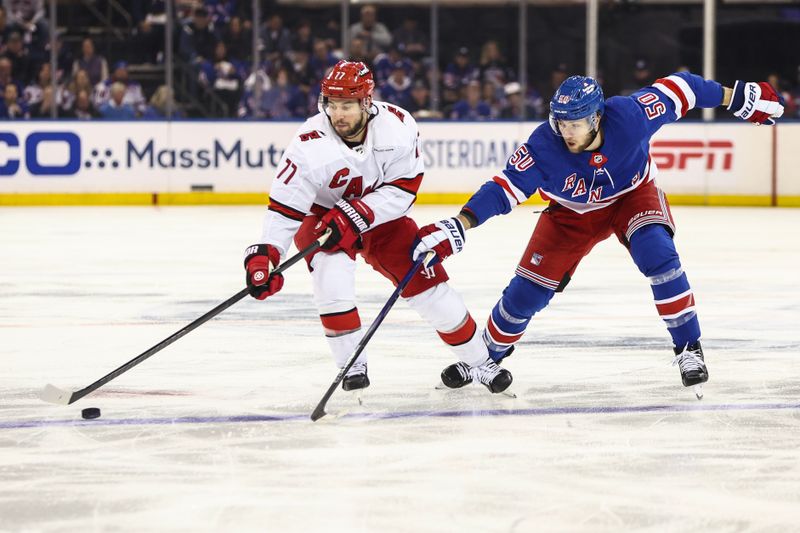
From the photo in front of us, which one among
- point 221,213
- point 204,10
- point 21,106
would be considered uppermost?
point 204,10

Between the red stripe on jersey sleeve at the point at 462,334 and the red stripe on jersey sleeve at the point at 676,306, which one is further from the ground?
the red stripe on jersey sleeve at the point at 676,306

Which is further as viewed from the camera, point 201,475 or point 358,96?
point 358,96

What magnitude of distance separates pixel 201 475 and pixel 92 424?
73 centimetres

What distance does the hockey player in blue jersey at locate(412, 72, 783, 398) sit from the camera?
4234 millimetres

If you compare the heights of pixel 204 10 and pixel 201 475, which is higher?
pixel 204 10

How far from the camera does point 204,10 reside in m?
13.8

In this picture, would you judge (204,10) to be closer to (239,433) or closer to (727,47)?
(727,47)

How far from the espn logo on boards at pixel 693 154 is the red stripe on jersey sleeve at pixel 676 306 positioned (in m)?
8.82

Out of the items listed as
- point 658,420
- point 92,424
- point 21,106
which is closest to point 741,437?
point 658,420

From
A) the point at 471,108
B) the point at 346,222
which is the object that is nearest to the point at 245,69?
the point at 471,108

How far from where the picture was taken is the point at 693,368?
4.31 meters

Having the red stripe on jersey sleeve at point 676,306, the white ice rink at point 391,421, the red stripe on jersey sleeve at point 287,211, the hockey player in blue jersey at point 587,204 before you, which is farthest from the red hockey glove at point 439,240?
the red stripe on jersey sleeve at point 676,306

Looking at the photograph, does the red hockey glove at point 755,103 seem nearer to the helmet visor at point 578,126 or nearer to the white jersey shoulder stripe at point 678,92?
the white jersey shoulder stripe at point 678,92

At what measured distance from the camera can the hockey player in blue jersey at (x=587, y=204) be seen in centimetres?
423
